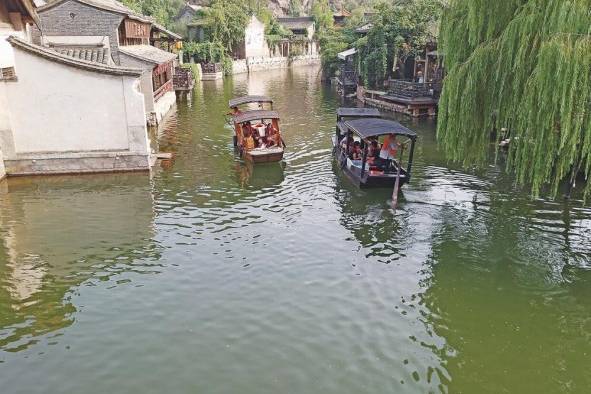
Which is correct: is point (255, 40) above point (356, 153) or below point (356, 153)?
above

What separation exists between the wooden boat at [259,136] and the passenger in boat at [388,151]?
476 centimetres

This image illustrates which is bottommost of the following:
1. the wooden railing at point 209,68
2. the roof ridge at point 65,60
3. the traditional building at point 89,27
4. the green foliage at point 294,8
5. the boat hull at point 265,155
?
the boat hull at point 265,155

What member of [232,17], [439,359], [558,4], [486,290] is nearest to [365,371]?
[439,359]

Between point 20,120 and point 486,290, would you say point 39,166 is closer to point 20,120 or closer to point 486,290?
point 20,120

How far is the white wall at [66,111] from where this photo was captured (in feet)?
60.5

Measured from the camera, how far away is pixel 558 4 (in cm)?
1054

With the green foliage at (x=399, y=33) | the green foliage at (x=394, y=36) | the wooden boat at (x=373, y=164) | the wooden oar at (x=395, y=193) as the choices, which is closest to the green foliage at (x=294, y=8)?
the green foliage at (x=394, y=36)

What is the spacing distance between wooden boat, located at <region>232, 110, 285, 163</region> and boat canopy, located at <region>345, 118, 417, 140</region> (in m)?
3.78

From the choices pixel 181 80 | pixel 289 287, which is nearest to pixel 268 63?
pixel 181 80

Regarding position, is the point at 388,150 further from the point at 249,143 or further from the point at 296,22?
the point at 296,22

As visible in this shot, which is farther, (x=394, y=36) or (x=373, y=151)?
(x=394, y=36)

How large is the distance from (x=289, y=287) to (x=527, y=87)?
21.9 ft

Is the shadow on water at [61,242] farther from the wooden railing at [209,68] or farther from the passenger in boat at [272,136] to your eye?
the wooden railing at [209,68]

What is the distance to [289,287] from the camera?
1166cm
